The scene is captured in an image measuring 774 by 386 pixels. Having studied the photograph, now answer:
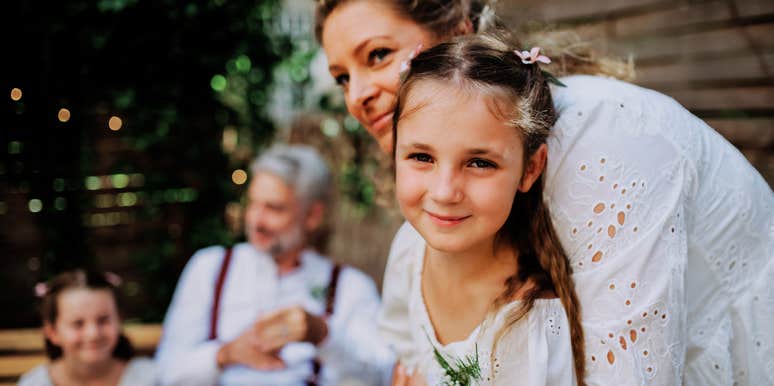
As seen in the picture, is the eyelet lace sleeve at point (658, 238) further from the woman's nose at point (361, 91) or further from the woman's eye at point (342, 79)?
the woman's eye at point (342, 79)

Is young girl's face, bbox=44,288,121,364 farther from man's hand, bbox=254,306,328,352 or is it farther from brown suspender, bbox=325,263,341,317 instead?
brown suspender, bbox=325,263,341,317

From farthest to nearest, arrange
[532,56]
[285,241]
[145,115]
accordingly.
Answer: [145,115] → [285,241] → [532,56]

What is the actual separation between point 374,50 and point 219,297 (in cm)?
188

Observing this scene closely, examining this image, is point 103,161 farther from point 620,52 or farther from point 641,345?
point 641,345

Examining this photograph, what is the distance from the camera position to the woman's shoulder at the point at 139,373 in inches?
126

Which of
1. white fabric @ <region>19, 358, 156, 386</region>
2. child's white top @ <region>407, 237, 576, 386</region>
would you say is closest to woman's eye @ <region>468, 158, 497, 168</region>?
child's white top @ <region>407, 237, 576, 386</region>

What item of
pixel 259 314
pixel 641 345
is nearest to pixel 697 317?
pixel 641 345

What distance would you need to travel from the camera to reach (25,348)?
363 centimetres

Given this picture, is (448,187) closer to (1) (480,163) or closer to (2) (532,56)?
(1) (480,163)

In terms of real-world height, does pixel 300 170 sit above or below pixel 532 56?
below

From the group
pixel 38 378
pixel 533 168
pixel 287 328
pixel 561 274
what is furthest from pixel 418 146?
pixel 38 378

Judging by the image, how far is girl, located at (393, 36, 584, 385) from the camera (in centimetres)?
159

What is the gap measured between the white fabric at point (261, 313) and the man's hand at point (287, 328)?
0.19 m

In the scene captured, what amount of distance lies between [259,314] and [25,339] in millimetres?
1222
